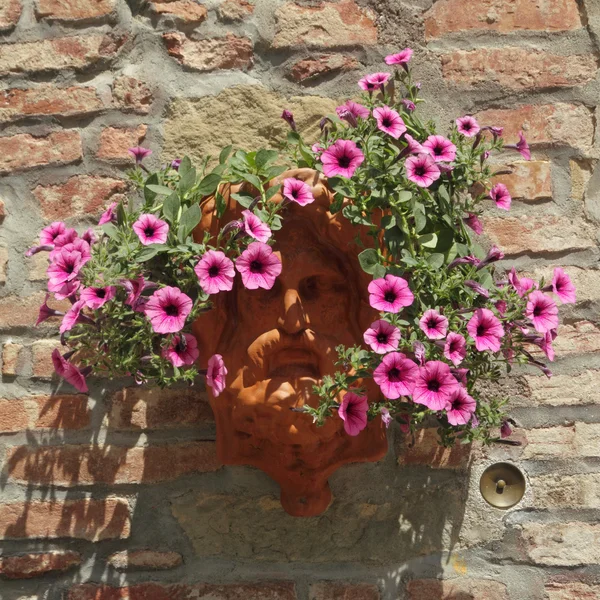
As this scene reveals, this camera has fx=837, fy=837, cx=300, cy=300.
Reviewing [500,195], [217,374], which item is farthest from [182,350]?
[500,195]

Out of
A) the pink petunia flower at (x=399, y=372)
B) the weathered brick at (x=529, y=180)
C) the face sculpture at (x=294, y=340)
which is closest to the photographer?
the pink petunia flower at (x=399, y=372)

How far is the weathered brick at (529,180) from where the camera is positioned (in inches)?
65.9

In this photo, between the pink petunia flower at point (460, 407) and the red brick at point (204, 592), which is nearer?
the pink petunia flower at point (460, 407)

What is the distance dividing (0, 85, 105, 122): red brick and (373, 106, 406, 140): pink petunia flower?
63 cm

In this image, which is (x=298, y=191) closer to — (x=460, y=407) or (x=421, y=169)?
(x=421, y=169)

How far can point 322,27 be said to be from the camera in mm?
1706

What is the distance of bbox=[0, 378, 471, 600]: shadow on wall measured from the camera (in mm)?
1570

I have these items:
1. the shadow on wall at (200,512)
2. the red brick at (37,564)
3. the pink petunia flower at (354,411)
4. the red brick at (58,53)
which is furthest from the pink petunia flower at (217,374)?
the red brick at (58,53)

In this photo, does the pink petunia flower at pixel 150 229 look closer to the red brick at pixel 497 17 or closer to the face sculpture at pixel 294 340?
the face sculpture at pixel 294 340

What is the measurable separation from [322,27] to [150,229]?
65cm

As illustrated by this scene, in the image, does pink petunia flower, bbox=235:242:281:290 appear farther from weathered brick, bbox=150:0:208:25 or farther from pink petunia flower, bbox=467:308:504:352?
weathered brick, bbox=150:0:208:25

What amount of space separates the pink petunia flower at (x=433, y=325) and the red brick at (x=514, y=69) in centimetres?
63

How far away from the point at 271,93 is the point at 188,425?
683 mm

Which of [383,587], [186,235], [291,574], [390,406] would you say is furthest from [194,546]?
[186,235]
